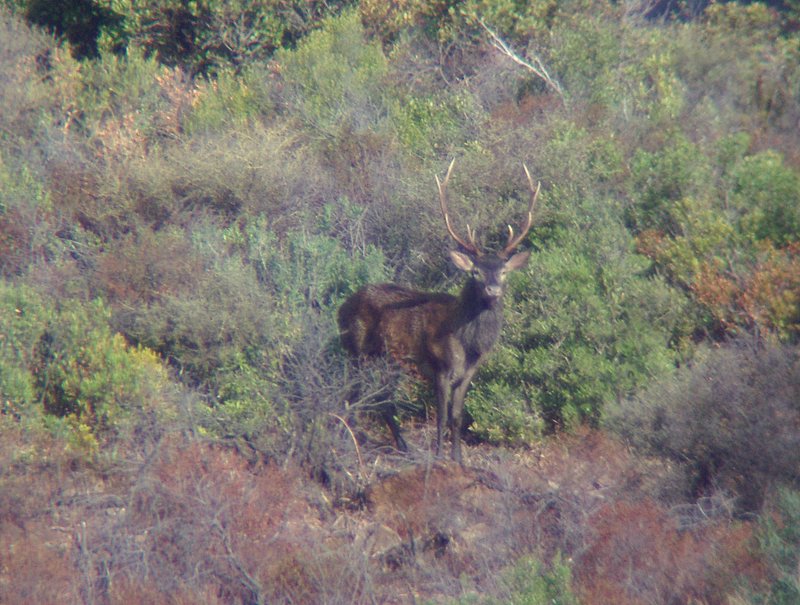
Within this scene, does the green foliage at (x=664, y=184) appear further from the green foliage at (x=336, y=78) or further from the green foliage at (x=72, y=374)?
the green foliage at (x=72, y=374)

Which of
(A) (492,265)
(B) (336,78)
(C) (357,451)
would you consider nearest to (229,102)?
(B) (336,78)

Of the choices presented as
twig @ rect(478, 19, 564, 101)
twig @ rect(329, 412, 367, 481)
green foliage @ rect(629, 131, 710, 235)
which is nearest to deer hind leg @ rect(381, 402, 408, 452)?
twig @ rect(329, 412, 367, 481)

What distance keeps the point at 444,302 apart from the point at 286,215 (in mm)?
2854

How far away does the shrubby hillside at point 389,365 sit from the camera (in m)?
5.71

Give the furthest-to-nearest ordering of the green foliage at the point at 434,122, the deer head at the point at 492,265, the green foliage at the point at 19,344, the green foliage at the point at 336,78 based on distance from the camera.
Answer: the green foliage at the point at 336,78
the green foliage at the point at 434,122
the deer head at the point at 492,265
the green foliage at the point at 19,344

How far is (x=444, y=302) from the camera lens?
8.12m

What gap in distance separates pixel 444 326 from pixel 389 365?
23.0 inches

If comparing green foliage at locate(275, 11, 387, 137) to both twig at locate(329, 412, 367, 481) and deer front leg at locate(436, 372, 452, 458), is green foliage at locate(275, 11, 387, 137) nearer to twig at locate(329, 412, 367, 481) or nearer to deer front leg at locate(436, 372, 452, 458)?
deer front leg at locate(436, 372, 452, 458)

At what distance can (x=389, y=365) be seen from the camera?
7.89 metres

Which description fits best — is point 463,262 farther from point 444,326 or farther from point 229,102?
point 229,102

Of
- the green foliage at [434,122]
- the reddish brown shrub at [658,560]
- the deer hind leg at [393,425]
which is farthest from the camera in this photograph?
the green foliage at [434,122]

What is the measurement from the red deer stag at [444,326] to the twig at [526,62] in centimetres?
468

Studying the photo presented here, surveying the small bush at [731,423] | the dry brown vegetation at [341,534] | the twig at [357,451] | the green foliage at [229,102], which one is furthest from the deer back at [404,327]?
the green foliage at [229,102]

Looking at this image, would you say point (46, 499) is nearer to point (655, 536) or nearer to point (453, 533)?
point (453, 533)
